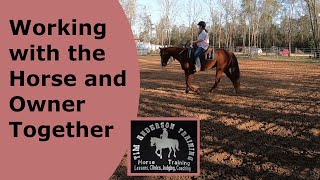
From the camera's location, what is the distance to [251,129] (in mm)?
6562

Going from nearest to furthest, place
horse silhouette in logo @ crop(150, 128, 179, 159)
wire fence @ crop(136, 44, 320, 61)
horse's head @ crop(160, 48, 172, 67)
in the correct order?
horse silhouette in logo @ crop(150, 128, 179, 159)
horse's head @ crop(160, 48, 172, 67)
wire fence @ crop(136, 44, 320, 61)

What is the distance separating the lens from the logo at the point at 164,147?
2623 mm

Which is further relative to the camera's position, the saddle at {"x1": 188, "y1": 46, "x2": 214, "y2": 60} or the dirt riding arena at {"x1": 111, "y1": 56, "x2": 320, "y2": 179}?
the saddle at {"x1": 188, "y1": 46, "x2": 214, "y2": 60}

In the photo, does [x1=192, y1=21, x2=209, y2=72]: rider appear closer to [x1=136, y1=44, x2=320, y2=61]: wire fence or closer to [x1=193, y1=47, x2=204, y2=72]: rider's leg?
[x1=193, y1=47, x2=204, y2=72]: rider's leg

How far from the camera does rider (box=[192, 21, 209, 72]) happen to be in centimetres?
1059

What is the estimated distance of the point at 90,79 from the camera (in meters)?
3.45

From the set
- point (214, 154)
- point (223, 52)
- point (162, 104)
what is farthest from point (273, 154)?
point (223, 52)

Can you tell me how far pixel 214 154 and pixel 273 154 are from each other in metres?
0.80

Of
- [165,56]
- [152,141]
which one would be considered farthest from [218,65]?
[152,141]

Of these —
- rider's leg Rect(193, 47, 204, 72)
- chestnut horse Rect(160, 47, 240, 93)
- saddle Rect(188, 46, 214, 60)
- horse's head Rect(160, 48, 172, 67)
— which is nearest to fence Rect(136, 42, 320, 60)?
chestnut horse Rect(160, 47, 240, 93)

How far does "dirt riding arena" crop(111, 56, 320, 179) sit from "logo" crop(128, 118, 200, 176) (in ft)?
5.12

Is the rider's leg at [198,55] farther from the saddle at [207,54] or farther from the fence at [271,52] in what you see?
the fence at [271,52]

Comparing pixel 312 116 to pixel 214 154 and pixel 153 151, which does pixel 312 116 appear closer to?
pixel 214 154

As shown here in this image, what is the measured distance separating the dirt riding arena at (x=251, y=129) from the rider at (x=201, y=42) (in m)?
1.00
